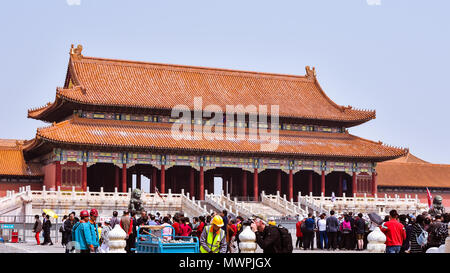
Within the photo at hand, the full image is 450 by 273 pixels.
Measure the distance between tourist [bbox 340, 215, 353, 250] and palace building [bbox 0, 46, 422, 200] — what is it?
23522 mm

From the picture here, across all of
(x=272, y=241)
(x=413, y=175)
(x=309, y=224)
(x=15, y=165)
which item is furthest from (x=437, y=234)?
(x=413, y=175)

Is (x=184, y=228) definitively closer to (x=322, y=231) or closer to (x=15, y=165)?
(x=322, y=231)

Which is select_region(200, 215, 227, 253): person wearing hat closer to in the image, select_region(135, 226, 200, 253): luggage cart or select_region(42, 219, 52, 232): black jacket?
select_region(135, 226, 200, 253): luggage cart

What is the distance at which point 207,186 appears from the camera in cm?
6203

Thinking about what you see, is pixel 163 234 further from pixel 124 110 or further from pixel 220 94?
pixel 220 94

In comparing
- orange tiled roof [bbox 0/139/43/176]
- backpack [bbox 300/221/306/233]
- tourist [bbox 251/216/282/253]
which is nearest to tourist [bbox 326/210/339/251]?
backpack [bbox 300/221/306/233]

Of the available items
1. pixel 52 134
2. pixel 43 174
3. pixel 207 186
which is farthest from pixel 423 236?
pixel 207 186

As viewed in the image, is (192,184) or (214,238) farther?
(192,184)

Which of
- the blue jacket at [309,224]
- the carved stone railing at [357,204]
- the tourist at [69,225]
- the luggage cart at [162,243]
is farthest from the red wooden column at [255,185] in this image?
the luggage cart at [162,243]

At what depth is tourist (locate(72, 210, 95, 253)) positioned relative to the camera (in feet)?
58.4

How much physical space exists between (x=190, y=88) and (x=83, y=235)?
4320cm

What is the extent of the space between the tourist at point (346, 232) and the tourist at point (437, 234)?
11.9 m

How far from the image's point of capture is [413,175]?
6656cm
